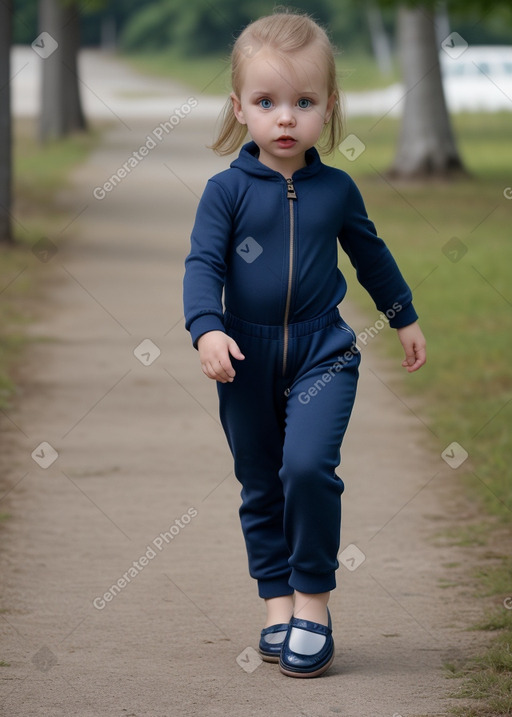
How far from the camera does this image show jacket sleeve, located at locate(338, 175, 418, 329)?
343cm

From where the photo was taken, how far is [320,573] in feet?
11.1

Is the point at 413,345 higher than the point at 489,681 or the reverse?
higher

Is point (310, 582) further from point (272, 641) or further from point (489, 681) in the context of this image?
point (489, 681)

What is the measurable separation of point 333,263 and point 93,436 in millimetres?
3244

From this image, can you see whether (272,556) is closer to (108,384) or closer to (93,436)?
(93,436)

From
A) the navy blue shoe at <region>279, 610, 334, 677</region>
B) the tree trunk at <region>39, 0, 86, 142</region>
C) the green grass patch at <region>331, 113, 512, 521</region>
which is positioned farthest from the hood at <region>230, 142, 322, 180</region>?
the tree trunk at <region>39, 0, 86, 142</region>

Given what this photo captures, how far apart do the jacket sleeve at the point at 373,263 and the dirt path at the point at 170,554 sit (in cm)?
97

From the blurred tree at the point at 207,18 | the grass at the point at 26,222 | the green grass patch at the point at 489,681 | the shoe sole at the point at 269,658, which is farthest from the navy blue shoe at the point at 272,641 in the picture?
the blurred tree at the point at 207,18

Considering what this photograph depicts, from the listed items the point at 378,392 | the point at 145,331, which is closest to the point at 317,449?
the point at 378,392

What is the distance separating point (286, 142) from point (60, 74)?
74.5ft

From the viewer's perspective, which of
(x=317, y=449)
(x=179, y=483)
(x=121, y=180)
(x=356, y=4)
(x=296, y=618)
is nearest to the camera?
(x=317, y=449)

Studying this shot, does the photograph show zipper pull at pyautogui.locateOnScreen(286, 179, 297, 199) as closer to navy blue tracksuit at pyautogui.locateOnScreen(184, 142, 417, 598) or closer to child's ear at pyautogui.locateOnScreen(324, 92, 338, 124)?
navy blue tracksuit at pyautogui.locateOnScreen(184, 142, 417, 598)

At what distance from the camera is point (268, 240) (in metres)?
3.30

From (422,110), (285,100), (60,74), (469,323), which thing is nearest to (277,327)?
(285,100)
